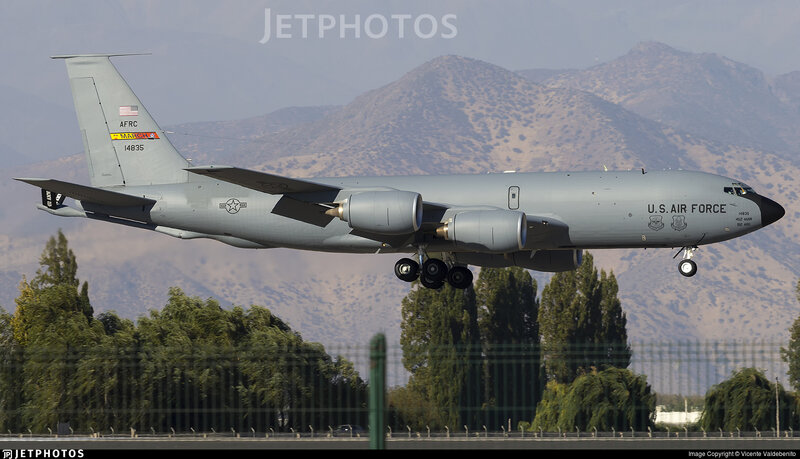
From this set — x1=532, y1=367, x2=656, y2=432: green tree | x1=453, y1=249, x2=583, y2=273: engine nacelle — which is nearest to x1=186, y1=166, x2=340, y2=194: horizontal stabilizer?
x1=453, y1=249, x2=583, y2=273: engine nacelle

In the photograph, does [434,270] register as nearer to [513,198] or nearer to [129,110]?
[513,198]

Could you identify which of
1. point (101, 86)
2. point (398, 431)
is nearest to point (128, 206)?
point (101, 86)

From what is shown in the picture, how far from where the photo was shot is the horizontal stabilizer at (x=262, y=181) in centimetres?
4384

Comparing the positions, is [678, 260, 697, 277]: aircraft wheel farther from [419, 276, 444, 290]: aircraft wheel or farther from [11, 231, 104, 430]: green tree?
[11, 231, 104, 430]: green tree

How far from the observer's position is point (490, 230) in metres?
43.8

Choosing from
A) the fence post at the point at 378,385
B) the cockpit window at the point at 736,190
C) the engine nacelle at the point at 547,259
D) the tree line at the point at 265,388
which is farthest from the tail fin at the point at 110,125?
the fence post at the point at 378,385

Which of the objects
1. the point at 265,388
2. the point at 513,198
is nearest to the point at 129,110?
the point at 265,388

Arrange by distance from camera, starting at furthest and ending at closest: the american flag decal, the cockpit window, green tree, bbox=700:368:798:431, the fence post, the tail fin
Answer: the american flag decal, the tail fin, the cockpit window, green tree, bbox=700:368:798:431, the fence post

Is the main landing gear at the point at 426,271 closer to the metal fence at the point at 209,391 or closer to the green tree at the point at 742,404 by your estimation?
the metal fence at the point at 209,391

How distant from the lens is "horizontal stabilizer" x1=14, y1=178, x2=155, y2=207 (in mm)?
45969

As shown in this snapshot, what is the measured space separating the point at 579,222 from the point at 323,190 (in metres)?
9.22

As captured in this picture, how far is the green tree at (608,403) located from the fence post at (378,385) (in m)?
26.5

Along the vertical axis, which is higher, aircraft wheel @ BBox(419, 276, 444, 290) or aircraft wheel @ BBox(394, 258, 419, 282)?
aircraft wheel @ BBox(394, 258, 419, 282)

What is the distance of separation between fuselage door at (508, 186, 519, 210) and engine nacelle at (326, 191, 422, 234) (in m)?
3.31
